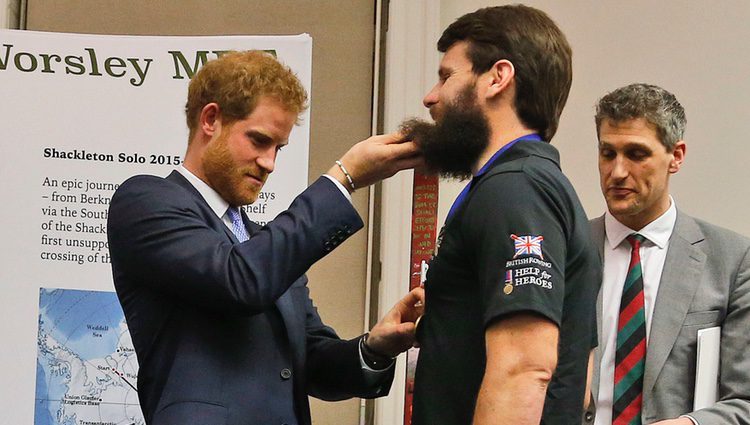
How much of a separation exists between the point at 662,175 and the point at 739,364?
473 mm

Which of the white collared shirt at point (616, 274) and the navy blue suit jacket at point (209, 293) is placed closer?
the navy blue suit jacket at point (209, 293)

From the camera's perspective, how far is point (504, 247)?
1406mm

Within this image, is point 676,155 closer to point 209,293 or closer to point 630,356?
point 630,356

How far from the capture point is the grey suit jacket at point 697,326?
2.11 metres

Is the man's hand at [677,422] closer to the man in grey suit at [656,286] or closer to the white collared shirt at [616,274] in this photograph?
the man in grey suit at [656,286]

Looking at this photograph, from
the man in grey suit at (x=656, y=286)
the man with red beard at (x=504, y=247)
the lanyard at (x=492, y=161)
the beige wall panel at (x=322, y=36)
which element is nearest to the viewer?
the man with red beard at (x=504, y=247)

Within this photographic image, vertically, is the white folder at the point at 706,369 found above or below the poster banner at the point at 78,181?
below

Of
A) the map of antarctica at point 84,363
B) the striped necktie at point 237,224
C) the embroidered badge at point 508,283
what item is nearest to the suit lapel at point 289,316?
the striped necktie at point 237,224

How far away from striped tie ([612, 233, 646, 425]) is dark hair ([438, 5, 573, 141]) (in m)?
0.72

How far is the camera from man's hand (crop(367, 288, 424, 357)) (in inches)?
73.6

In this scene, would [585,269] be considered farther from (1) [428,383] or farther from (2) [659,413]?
(2) [659,413]

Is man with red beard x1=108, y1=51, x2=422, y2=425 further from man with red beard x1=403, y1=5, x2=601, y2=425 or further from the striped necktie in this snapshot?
man with red beard x1=403, y1=5, x2=601, y2=425

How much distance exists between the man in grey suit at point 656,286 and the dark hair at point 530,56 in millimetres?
708

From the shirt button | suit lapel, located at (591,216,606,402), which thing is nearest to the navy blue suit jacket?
the shirt button
